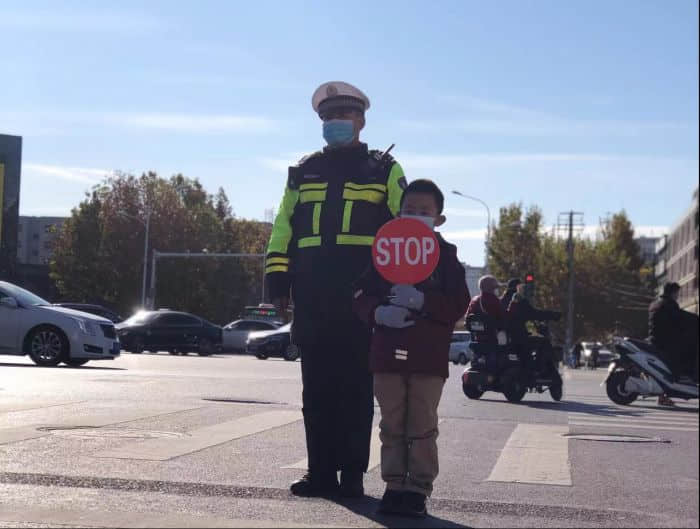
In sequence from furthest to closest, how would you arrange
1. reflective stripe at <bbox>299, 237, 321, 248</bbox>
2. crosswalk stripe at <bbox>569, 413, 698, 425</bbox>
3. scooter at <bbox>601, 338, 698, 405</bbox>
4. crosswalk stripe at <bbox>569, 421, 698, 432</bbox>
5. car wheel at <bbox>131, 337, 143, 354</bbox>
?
car wheel at <bbox>131, 337, 143, 354</bbox>
scooter at <bbox>601, 338, 698, 405</bbox>
crosswalk stripe at <bbox>569, 413, 698, 425</bbox>
crosswalk stripe at <bbox>569, 421, 698, 432</bbox>
reflective stripe at <bbox>299, 237, 321, 248</bbox>

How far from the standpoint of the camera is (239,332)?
4847cm

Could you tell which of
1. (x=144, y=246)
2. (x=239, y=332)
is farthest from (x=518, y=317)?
(x=144, y=246)

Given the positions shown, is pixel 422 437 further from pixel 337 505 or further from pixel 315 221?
pixel 315 221

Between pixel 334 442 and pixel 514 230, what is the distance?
80.5m

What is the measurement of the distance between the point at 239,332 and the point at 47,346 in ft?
96.2

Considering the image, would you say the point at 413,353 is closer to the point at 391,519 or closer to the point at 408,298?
the point at 408,298

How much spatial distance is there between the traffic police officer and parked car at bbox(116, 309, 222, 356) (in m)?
33.8

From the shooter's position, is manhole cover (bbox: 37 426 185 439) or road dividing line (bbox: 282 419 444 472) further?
manhole cover (bbox: 37 426 185 439)

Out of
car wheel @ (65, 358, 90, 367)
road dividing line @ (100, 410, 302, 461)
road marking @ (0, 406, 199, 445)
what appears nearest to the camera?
road dividing line @ (100, 410, 302, 461)

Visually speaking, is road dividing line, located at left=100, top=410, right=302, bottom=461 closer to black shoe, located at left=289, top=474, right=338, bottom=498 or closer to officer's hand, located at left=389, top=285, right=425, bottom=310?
black shoe, located at left=289, top=474, right=338, bottom=498

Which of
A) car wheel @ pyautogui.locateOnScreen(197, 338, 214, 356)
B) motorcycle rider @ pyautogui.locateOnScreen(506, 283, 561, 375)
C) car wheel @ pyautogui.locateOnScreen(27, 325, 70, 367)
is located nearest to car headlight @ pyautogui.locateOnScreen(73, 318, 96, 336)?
car wheel @ pyautogui.locateOnScreen(27, 325, 70, 367)

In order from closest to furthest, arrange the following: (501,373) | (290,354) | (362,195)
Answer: (362,195) < (501,373) < (290,354)

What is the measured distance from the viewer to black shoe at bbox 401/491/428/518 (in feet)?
16.9

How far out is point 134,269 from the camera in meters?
71.8
